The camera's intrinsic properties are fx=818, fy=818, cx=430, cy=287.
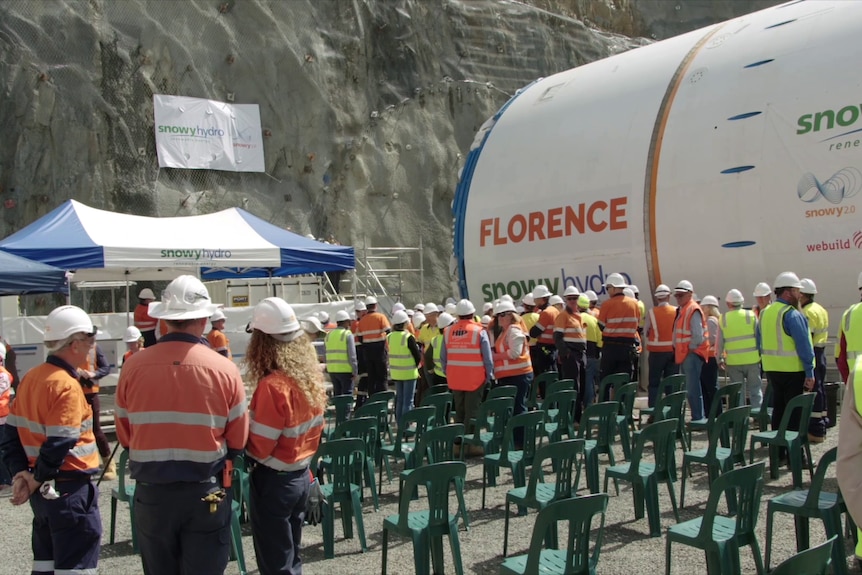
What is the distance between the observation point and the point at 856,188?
9.17 m

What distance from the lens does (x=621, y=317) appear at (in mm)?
9992

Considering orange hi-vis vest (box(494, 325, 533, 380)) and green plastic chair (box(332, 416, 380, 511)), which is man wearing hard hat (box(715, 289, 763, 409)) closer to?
orange hi-vis vest (box(494, 325, 533, 380))

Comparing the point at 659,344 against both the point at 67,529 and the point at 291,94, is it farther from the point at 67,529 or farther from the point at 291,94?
the point at 291,94

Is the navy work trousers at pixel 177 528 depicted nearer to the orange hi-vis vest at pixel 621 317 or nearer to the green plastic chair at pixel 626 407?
the green plastic chair at pixel 626 407

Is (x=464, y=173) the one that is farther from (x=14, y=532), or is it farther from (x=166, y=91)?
(x=166, y=91)

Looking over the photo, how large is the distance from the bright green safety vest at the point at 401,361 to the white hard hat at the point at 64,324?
245 inches

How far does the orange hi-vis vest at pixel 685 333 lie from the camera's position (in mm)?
9289

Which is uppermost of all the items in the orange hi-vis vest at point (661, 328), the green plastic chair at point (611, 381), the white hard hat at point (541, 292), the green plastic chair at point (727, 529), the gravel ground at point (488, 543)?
the white hard hat at point (541, 292)

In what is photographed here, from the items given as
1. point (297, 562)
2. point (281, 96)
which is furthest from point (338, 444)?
point (281, 96)

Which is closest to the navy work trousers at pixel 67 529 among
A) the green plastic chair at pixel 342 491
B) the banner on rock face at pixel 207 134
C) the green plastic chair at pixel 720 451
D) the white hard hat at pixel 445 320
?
the green plastic chair at pixel 342 491

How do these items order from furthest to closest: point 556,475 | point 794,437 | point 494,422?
point 494,422, point 794,437, point 556,475

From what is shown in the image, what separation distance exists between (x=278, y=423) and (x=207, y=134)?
944 inches

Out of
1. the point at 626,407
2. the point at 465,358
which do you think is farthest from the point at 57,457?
the point at 626,407

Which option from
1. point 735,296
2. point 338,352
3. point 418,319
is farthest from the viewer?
point 418,319
